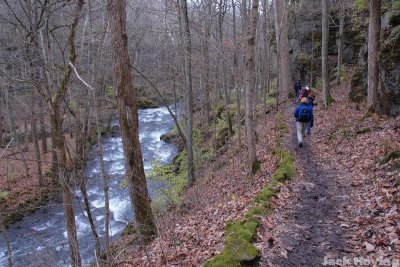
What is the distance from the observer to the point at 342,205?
270 inches

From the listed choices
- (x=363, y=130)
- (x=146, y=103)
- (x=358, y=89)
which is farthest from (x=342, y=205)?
(x=146, y=103)

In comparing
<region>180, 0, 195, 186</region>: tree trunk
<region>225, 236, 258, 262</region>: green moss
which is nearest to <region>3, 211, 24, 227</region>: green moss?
<region>180, 0, 195, 186</region>: tree trunk

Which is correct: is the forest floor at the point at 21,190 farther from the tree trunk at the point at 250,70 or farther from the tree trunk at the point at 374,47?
the tree trunk at the point at 374,47

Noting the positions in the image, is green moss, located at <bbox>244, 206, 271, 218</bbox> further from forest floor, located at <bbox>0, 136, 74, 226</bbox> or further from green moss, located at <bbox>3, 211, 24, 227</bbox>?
green moss, located at <bbox>3, 211, 24, 227</bbox>

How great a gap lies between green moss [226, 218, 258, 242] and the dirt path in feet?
0.98

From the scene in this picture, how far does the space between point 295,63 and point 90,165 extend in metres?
19.4

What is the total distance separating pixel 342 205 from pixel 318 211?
1.69 feet

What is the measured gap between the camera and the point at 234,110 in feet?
88.9

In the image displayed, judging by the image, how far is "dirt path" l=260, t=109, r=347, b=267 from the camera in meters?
5.12

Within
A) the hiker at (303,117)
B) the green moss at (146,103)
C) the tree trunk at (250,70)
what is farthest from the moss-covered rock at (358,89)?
the green moss at (146,103)

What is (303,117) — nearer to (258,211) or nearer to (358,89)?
(358,89)

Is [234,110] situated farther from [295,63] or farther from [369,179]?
[369,179]

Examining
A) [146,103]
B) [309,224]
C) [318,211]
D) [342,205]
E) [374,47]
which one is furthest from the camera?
[146,103]

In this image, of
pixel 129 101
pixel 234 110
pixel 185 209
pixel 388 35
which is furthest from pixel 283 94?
pixel 129 101
